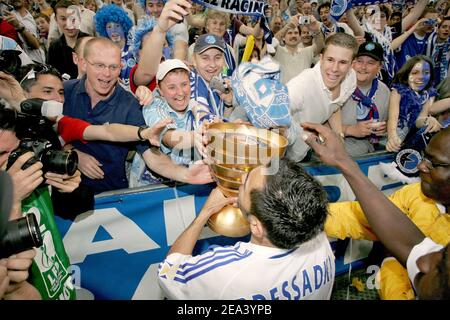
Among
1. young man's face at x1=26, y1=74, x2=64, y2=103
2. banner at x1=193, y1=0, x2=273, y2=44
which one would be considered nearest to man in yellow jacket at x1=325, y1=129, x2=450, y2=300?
banner at x1=193, y1=0, x2=273, y2=44

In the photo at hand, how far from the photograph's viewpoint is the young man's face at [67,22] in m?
4.10

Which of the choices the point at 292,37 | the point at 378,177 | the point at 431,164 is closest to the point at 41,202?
the point at 431,164

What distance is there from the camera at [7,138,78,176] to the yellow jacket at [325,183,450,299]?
1.26 metres

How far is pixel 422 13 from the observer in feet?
20.6

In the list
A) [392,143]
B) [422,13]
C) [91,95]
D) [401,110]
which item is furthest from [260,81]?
[422,13]

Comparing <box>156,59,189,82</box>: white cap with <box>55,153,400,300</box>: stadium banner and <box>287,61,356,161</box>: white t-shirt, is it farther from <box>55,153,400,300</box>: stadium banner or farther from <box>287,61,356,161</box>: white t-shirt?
<box>287,61,356,161</box>: white t-shirt

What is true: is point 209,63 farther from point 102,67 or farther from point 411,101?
point 411,101

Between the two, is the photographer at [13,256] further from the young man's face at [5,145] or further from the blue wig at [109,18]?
the blue wig at [109,18]

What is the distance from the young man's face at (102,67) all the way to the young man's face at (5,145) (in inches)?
38.2

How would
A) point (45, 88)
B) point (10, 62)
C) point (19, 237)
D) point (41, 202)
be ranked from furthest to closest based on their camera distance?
point (10, 62)
point (45, 88)
point (41, 202)
point (19, 237)

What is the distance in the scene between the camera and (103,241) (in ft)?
7.14

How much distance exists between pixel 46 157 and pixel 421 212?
1835 millimetres

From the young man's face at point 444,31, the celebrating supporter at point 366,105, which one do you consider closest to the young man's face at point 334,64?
the celebrating supporter at point 366,105

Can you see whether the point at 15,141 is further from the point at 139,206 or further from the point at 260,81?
the point at 260,81
